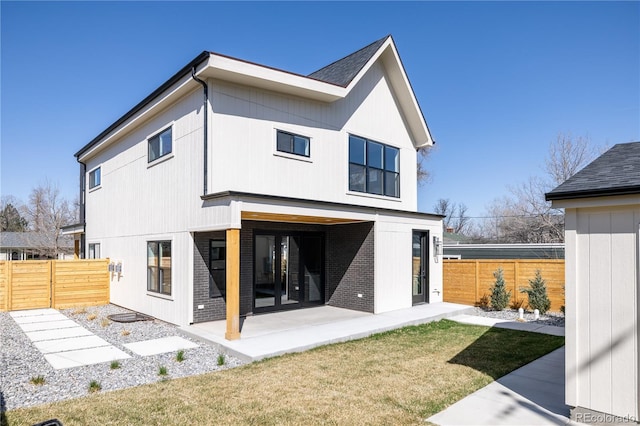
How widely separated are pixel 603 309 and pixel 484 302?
9.85 meters

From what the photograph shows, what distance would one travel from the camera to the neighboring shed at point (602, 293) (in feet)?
13.7

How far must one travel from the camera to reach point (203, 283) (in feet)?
32.6

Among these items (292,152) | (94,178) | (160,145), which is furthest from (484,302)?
(94,178)

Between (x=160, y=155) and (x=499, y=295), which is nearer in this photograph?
(x=160, y=155)

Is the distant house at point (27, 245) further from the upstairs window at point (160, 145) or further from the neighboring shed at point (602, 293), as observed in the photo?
the neighboring shed at point (602, 293)

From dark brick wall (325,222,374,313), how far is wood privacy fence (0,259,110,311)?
8105 mm

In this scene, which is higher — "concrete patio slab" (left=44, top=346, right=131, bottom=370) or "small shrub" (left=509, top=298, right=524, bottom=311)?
"concrete patio slab" (left=44, top=346, right=131, bottom=370)

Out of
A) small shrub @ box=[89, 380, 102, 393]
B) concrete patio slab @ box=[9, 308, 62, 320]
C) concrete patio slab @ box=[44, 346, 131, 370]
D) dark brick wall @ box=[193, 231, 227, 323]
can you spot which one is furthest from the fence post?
small shrub @ box=[89, 380, 102, 393]

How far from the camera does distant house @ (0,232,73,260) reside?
33.6 m

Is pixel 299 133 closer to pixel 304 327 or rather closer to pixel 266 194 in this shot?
pixel 266 194

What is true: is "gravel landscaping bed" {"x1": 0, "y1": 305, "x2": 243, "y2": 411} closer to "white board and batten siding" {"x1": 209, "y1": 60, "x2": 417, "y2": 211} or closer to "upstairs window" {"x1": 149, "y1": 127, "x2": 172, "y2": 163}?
"white board and batten siding" {"x1": 209, "y1": 60, "x2": 417, "y2": 211}

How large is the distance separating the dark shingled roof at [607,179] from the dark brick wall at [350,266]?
23.3 feet

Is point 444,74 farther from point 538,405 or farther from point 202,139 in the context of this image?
point 538,405

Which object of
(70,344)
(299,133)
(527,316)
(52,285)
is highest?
(299,133)
